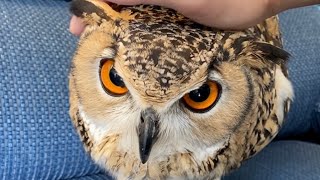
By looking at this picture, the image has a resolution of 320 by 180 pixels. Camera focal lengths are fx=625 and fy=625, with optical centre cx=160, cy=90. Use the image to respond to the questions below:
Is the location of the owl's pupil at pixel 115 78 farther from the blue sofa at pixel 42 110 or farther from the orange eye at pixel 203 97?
the blue sofa at pixel 42 110

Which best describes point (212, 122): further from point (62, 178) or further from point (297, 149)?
point (297, 149)

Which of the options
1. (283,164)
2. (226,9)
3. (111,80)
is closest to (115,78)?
(111,80)

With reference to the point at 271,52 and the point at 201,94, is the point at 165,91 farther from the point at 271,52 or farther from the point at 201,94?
the point at 271,52

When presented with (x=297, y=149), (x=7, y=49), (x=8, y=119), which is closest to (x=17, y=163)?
(x=8, y=119)

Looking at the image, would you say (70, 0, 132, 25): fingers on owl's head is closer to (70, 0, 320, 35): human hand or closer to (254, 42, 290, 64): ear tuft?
(70, 0, 320, 35): human hand

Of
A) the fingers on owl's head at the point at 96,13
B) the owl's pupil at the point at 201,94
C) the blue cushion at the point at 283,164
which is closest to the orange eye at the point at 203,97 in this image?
the owl's pupil at the point at 201,94
